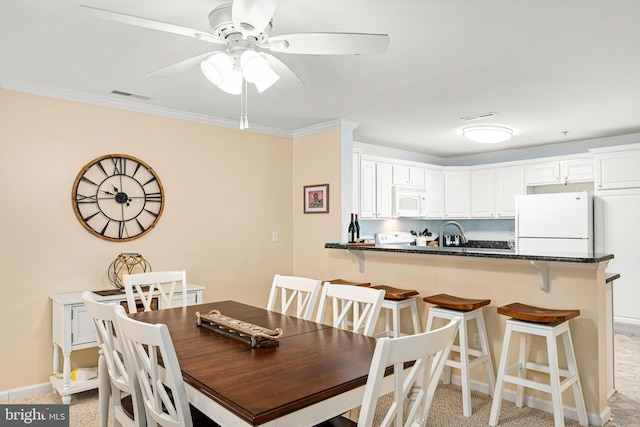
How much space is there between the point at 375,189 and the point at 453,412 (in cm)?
309

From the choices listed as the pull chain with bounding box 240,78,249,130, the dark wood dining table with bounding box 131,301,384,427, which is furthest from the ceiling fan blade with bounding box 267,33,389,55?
the dark wood dining table with bounding box 131,301,384,427

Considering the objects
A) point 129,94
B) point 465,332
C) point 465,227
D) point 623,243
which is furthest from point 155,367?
point 465,227

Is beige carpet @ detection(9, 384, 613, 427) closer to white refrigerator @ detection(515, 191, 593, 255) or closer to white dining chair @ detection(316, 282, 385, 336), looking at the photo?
white dining chair @ detection(316, 282, 385, 336)

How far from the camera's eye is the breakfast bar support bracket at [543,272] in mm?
2822

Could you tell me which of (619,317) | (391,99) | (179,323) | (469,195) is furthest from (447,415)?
(469,195)

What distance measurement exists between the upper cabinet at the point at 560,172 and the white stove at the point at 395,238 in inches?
69.5

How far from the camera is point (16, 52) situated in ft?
8.61

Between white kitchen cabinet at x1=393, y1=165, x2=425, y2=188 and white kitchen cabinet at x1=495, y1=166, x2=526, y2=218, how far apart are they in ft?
3.54

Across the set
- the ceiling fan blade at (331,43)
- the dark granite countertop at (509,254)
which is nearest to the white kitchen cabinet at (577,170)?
the dark granite countertop at (509,254)

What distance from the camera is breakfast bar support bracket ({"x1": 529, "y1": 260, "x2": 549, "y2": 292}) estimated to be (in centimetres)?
282

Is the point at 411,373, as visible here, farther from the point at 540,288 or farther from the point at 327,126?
the point at 327,126

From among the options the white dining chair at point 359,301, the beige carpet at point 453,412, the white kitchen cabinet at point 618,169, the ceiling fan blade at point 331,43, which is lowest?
the beige carpet at point 453,412

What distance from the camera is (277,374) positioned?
1.54 metres

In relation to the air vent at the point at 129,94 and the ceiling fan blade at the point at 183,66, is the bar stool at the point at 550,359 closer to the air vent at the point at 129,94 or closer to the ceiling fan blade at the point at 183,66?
the ceiling fan blade at the point at 183,66
